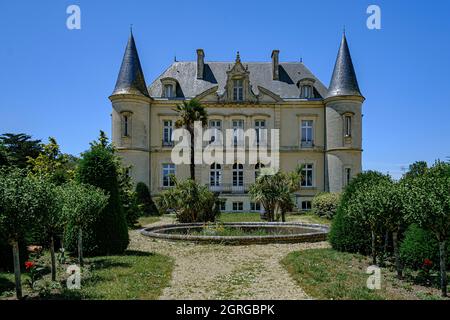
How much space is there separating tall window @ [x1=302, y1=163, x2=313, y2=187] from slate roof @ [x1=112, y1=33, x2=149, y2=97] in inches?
528

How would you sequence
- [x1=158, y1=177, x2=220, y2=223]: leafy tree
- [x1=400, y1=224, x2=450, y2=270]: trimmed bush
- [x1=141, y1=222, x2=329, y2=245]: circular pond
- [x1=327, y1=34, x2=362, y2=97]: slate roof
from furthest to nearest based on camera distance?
[x1=327, y1=34, x2=362, y2=97]: slate roof, [x1=158, y1=177, x2=220, y2=223]: leafy tree, [x1=141, y1=222, x2=329, y2=245]: circular pond, [x1=400, y1=224, x2=450, y2=270]: trimmed bush

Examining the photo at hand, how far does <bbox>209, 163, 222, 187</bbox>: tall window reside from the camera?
31.9 metres

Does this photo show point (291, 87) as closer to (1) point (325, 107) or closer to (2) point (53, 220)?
(1) point (325, 107)

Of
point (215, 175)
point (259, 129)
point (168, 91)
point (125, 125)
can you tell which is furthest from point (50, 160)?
point (259, 129)

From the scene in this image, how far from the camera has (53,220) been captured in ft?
27.1

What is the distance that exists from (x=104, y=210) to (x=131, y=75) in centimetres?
2061

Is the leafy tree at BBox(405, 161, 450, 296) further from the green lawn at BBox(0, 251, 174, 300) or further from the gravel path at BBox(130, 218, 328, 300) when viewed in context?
the green lawn at BBox(0, 251, 174, 300)

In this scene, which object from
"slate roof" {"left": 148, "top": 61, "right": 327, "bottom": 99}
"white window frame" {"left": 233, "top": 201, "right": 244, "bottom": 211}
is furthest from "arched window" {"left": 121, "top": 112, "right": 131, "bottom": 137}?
"white window frame" {"left": 233, "top": 201, "right": 244, "bottom": 211}

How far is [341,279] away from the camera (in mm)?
8031

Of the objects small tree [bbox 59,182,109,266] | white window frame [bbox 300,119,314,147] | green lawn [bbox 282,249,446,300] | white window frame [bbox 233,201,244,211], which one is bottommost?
white window frame [bbox 233,201,244,211]

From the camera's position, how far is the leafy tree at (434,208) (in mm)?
7258

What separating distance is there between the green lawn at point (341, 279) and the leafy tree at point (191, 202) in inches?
342

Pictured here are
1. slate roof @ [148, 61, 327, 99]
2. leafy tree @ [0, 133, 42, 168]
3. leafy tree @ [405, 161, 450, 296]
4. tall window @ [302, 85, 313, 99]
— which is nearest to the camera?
leafy tree @ [405, 161, 450, 296]

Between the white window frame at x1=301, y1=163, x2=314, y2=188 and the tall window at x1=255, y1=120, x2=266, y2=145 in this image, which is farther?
the tall window at x1=255, y1=120, x2=266, y2=145
